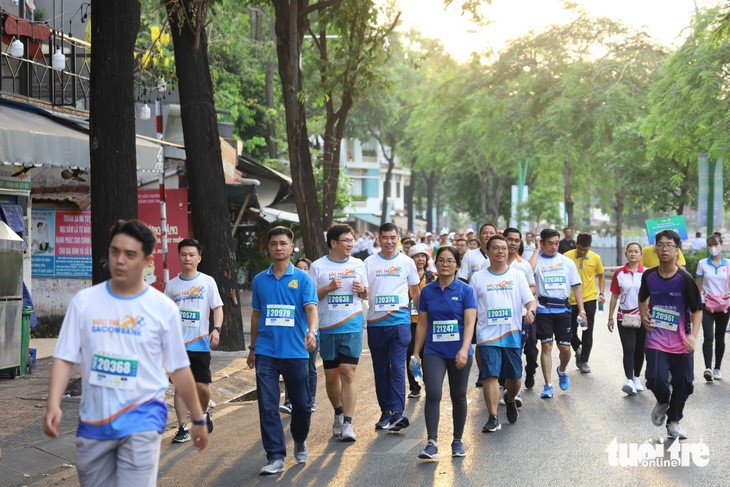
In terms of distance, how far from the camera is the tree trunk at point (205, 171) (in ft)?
55.1

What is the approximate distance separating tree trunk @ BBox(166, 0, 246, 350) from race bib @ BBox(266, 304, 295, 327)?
8.02 m

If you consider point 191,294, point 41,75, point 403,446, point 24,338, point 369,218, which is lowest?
point 403,446

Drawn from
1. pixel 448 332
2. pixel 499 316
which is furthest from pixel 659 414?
pixel 448 332

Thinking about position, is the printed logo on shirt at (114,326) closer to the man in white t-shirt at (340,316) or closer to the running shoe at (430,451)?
the running shoe at (430,451)

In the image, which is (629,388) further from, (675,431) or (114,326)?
(114,326)

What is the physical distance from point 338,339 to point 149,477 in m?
4.93

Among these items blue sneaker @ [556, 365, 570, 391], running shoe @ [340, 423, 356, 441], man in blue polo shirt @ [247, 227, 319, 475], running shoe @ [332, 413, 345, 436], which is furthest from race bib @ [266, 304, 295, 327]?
blue sneaker @ [556, 365, 570, 391]

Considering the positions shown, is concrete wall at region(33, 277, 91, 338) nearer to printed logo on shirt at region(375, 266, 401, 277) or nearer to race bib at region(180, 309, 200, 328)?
printed logo on shirt at region(375, 266, 401, 277)

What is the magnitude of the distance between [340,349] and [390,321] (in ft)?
2.70

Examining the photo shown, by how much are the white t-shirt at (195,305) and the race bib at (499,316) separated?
239cm

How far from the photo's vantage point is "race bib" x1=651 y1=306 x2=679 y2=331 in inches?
381

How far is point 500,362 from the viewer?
33.6 ft

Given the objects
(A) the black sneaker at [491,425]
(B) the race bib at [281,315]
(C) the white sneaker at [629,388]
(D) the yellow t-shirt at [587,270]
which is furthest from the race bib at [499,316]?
(D) the yellow t-shirt at [587,270]

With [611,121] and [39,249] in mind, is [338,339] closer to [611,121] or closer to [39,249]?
[39,249]
